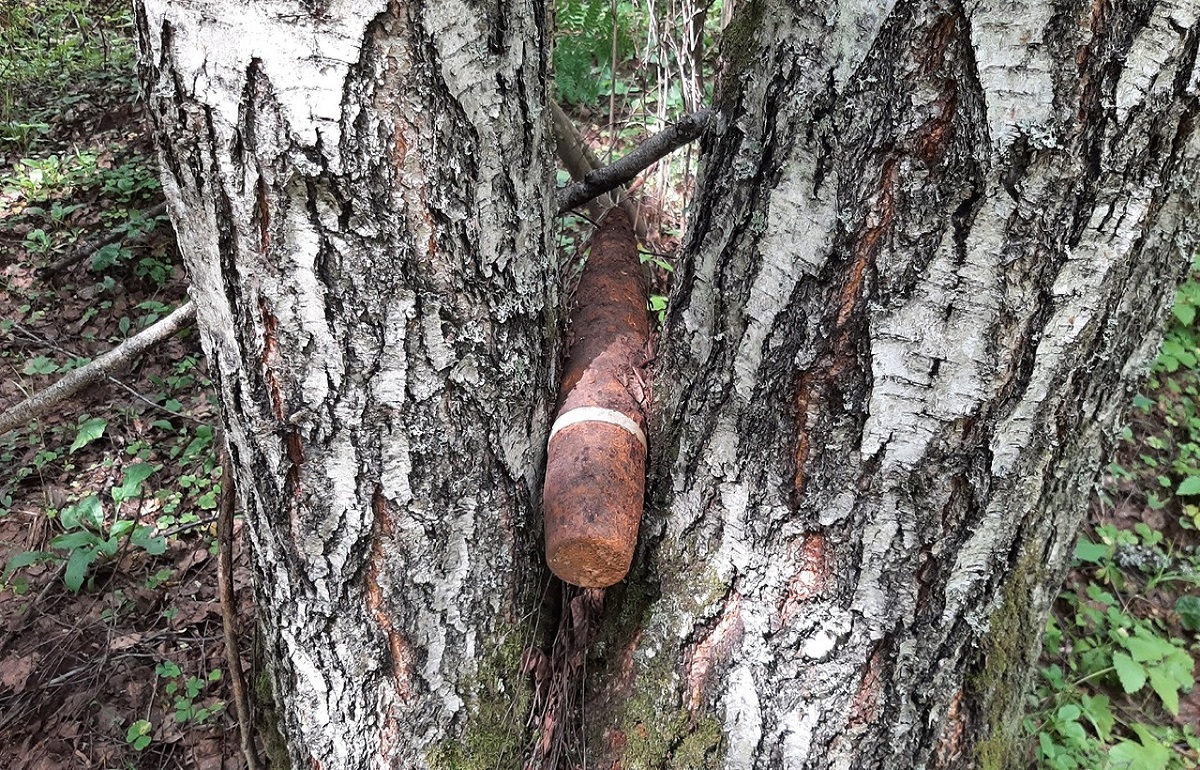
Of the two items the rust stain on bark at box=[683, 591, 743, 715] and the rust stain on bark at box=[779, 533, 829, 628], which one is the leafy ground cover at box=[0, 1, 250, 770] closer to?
the rust stain on bark at box=[683, 591, 743, 715]

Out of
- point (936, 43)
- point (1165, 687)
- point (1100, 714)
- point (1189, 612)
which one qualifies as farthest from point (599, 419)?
point (1189, 612)

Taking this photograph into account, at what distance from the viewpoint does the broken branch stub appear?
141cm

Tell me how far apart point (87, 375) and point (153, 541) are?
1.70 metres

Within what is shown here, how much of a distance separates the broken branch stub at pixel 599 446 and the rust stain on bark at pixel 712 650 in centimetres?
21

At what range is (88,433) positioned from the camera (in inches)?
130

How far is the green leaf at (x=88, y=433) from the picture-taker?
10.7ft

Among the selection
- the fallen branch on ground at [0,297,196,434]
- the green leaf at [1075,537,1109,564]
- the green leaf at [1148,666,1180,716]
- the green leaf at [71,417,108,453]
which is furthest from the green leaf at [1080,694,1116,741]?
the green leaf at [71,417,108,453]

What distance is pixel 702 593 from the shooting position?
1428 millimetres

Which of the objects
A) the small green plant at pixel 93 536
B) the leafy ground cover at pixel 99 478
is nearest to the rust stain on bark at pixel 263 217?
the leafy ground cover at pixel 99 478

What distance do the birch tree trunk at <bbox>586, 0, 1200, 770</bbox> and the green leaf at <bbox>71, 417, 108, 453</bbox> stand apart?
295 centimetres

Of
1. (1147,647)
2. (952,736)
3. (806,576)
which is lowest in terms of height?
(1147,647)

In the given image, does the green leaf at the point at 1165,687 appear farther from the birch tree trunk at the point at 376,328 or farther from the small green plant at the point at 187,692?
the small green plant at the point at 187,692

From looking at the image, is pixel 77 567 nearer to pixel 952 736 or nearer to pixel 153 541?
pixel 153 541

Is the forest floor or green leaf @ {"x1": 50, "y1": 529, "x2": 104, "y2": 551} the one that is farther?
green leaf @ {"x1": 50, "y1": 529, "x2": 104, "y2": 551}
